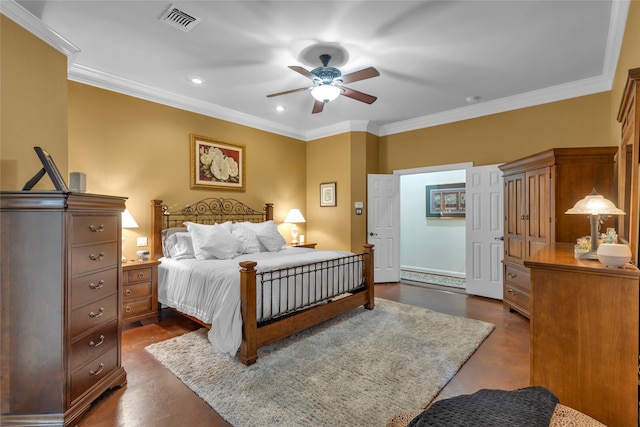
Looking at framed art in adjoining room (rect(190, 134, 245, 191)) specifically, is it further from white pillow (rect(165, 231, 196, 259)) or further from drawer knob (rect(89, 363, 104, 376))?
drawer knob (rect(89, 363, 104, 376))

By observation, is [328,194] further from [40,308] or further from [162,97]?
[40,308]

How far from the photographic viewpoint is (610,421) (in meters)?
1.42

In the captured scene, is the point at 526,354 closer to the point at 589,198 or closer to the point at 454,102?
the point at 589,198

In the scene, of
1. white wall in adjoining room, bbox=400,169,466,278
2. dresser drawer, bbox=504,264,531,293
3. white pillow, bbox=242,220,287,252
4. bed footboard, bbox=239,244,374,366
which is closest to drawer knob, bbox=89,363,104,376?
bed footboard, bbox=239,244,374,366

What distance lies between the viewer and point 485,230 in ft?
→ 14.8

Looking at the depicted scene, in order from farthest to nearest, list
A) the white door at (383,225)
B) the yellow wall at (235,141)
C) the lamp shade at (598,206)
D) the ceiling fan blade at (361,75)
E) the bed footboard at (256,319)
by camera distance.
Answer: the white door at (383,225), the ceiling fan blade at (361,75), the bed footboard at (256,319), the yellow wall at (235,141), the lamp shade at (598,206)

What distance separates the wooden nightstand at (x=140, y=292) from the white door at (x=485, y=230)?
14.8 ft

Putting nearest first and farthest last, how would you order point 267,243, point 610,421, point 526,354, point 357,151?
point 610,421
point 526,354
point 267,243
point 357,151

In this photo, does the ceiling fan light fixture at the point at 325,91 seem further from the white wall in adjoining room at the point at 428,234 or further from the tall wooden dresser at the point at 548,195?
the white wall in adjoining room at the point at 428,234

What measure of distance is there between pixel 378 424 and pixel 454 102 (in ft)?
14.2

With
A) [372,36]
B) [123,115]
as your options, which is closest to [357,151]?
[372,36]

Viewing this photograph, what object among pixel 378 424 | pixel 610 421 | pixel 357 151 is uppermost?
pixel 357 151

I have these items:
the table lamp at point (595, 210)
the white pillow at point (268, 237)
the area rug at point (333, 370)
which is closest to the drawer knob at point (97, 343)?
the area rug at point (333, 370)

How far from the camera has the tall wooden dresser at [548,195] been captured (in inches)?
122
